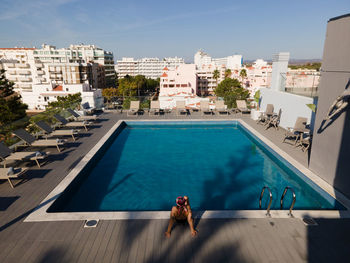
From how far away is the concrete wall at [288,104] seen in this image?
998cm

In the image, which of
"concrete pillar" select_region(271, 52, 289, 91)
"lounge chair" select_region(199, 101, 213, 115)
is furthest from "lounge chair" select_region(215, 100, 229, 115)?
"concrete pillar" select_region(271, 52, 289, 91)

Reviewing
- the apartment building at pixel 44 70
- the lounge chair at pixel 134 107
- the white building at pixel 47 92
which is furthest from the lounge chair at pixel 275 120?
the apartment building at pixel 44 70

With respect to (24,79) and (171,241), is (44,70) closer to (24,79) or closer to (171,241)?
(24,79)

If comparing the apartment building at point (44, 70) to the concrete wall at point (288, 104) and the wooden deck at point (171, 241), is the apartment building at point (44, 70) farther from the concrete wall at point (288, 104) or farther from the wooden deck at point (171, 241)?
the wooden deck at point (171, 241)

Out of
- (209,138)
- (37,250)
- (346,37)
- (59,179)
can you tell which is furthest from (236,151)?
(37,250)

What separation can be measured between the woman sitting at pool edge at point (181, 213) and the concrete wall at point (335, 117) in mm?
4075

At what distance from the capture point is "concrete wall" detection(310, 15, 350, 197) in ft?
17.8

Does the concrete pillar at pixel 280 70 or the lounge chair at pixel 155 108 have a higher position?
the concrete pillar at pixel 280 70

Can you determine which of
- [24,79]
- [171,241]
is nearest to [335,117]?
[171,241]

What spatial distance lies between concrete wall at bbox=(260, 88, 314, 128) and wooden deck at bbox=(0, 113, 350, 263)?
6.56 metres

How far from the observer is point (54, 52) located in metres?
87.1

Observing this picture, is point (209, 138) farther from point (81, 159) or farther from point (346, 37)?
point (346, 37)

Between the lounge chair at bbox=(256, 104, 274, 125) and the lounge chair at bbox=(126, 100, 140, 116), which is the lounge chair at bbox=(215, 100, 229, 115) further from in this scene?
the lounge chair at bbox=(126, 100, 140, 116)

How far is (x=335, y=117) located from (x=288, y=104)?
5710 mm
